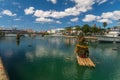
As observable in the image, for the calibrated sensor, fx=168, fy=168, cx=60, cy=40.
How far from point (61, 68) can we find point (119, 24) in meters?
114

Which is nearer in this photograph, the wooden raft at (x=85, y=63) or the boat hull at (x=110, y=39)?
the wooden raft at (x=85, y=63)

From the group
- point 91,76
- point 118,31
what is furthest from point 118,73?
point 118,31

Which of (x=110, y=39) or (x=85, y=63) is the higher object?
(x=85, y=63)

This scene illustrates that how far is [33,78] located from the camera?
90.9ft

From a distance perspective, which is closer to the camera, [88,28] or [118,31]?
[118,31]

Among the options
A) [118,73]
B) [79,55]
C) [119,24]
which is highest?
[119,24]

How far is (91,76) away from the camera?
30656mm

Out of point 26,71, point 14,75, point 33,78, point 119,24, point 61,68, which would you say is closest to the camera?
point 33,78

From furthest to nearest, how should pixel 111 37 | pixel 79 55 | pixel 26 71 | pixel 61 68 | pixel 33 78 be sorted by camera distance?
pixel 111 37
pixel 79 55
pixel 61 68
pixel 26 71
pixel 33 78

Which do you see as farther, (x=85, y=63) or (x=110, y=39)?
(x=110, y=39)

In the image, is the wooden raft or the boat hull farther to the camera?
the boat hull

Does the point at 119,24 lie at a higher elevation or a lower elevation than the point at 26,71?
higher

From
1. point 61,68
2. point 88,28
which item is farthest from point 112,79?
point 88,28

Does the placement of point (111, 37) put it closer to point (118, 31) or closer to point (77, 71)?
point (118, 31)
